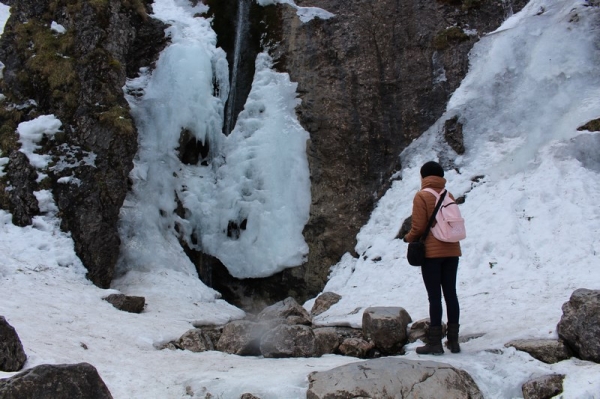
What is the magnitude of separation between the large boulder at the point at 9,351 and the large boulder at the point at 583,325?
5999 mm

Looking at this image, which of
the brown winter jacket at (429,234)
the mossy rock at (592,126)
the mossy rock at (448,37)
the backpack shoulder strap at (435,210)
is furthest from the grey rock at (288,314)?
the mossy rock at (448,37)

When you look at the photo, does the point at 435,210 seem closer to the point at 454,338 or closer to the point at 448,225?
the point at 448,225

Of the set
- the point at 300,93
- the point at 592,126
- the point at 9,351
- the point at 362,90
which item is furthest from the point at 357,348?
the point at 300,93

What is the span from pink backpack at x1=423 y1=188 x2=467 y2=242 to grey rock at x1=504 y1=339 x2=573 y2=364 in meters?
1.41

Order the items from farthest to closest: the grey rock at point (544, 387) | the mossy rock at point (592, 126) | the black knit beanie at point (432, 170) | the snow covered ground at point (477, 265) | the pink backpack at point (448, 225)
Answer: the mossy rock at point (592, 126) → the black knit beanie at point (432, 170) → the pink backpack at point (448, 225) → the snow covered ground at point (477, 265) → the grey rock at point (544, 387)

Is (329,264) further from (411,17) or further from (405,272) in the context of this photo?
(411,17)

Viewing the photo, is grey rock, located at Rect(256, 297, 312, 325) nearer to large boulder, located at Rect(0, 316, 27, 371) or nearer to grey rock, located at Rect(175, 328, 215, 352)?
grey rock, located at Rect(175, 328, 215, 352)

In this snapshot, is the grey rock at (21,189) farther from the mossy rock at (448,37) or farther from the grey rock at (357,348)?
the mossy rock at (448,37)

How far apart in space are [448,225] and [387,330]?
6.19 feet

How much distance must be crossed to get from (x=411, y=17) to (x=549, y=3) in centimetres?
376

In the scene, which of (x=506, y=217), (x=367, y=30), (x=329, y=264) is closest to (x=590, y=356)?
(x=506, y=217)

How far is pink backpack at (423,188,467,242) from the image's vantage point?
637cm

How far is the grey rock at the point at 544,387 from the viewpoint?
17.6 ft

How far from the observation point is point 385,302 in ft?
33.0
